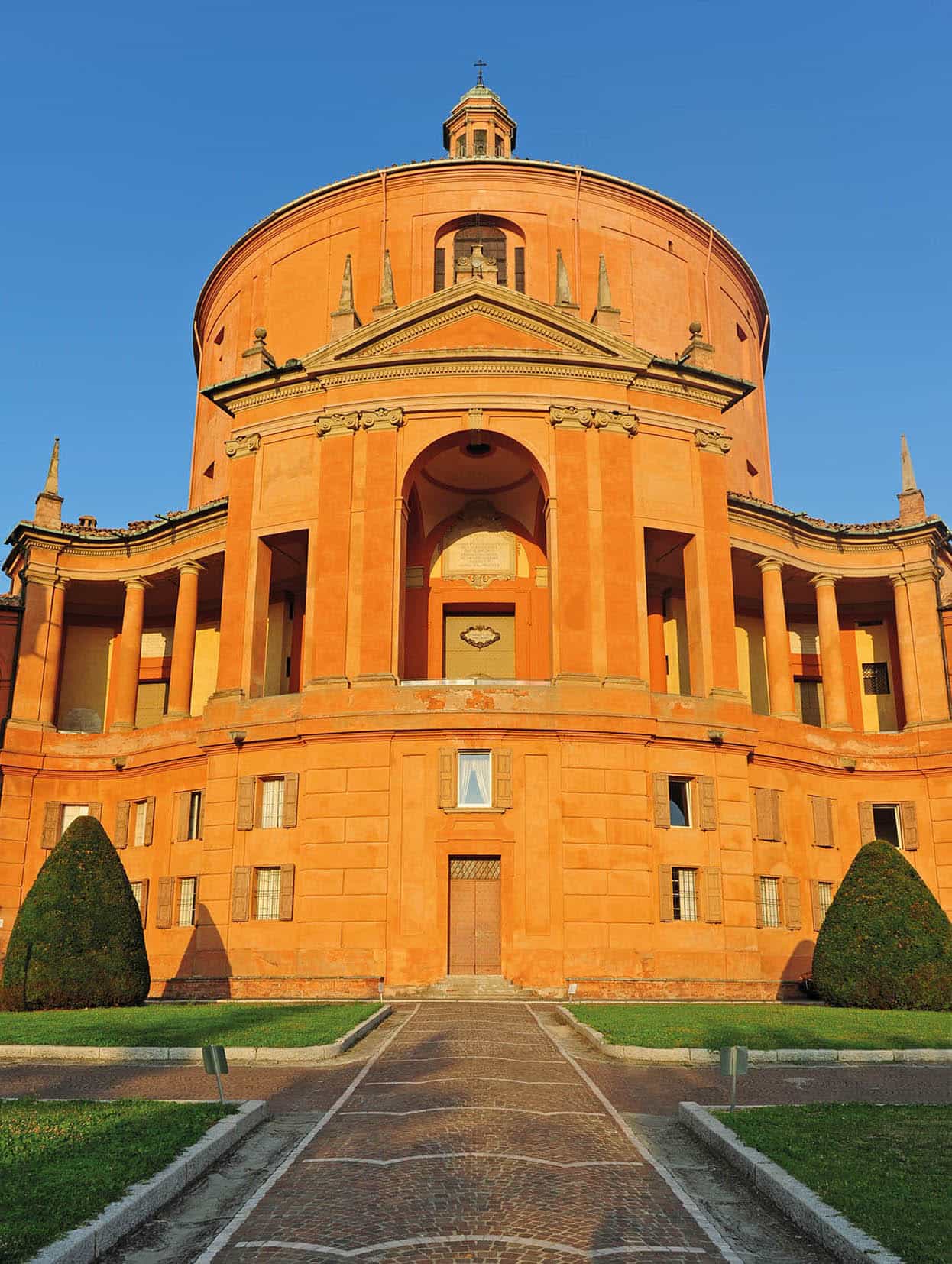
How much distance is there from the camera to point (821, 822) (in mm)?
39719

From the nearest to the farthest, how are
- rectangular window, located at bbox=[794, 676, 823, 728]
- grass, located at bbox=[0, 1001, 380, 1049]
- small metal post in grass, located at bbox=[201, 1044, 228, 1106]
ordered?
1. small metal post in grass, located at bbox=[201, 1044, 228, 1106]
2. grass, located at bbox=[0, 1001, 380, 1049]
3. rectangular window, located at bbox=[794, 676, 823, 728]

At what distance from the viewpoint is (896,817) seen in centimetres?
4150

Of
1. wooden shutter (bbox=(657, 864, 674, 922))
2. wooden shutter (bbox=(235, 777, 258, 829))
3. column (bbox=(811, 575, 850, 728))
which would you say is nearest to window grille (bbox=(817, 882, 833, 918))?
column (bbox=(811, 575, 850, 728))

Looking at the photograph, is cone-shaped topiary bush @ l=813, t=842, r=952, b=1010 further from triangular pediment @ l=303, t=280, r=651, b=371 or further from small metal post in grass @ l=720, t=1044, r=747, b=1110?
triangular pediment @ l=303, t=280, r=651, b=371

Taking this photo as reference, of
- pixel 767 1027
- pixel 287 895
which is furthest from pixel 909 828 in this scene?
pixel 287 895

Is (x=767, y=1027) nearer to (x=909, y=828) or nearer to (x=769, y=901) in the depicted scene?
(x=769, y=901)

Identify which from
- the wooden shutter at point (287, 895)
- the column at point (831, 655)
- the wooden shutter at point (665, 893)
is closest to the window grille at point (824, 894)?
the column at point (831, 655)

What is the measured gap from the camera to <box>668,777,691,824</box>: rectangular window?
33.1 m

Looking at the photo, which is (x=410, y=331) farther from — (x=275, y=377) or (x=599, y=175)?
(x=599, y=175)

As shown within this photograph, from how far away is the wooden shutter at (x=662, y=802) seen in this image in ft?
106

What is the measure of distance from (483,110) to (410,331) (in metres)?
23.1

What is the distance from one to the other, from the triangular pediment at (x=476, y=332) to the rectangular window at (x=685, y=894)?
50.4ft

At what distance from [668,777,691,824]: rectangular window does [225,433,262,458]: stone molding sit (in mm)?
16543

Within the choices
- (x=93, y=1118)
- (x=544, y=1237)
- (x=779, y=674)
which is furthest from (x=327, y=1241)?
(x=779, y=674)
